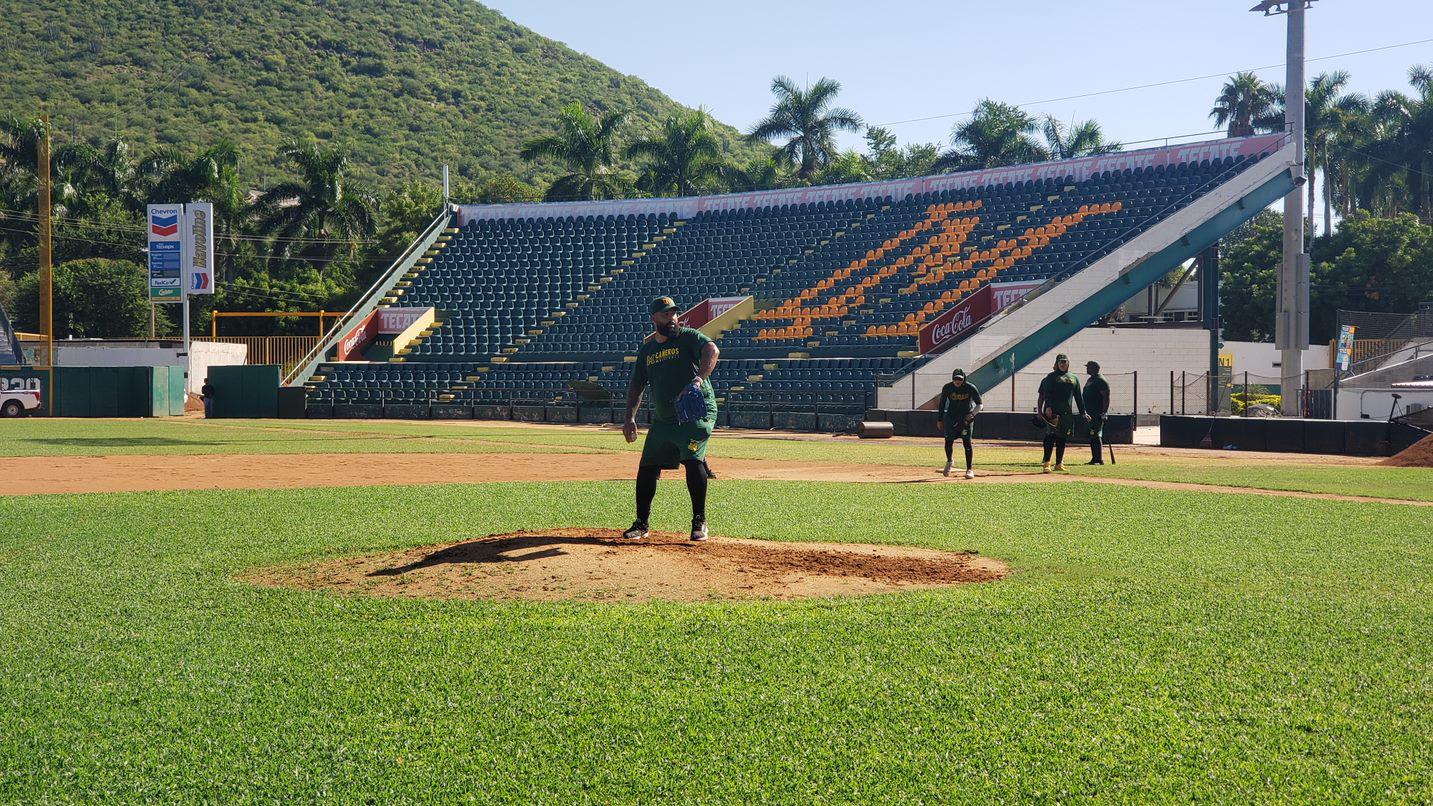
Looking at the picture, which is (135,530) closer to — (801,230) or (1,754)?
(1,754)

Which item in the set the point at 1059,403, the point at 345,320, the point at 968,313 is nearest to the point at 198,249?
the point at 345,320

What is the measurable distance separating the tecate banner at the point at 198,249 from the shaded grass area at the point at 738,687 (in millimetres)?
38022

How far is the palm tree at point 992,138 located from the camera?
64000mm

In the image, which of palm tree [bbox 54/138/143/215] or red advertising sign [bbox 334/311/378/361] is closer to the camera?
red advertising sign [bbox 334/311/378/361]

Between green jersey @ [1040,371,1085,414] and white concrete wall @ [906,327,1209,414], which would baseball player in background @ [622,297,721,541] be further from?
white concrete wall @ [906,327,1209,414]

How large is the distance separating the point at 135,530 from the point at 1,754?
22.2 ft

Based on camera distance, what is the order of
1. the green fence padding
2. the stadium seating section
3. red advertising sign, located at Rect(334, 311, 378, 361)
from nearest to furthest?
the stadium seating section < the green fence padding < red advertising sign, located at Rect(334, 311, 378, 361)

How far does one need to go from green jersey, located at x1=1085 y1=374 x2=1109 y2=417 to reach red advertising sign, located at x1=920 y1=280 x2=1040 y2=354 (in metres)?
16.1

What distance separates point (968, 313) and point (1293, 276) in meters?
10.4

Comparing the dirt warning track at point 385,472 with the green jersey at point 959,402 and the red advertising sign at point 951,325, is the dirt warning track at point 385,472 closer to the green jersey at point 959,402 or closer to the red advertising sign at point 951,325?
the green jersey at point 959,402

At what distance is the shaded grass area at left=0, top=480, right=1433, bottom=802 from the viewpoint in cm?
402

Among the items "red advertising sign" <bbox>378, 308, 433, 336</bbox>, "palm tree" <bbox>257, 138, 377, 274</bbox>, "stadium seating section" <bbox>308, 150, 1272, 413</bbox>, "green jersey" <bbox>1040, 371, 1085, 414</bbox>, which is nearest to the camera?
"green jersey" <bbox>1040, 371, 1085, 414</bbox>

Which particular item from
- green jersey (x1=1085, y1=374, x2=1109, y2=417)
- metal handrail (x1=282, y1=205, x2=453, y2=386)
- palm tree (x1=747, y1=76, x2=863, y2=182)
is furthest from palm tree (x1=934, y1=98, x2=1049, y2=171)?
green jersey (x1=1085, y1=374, x2=1109, y2=417)

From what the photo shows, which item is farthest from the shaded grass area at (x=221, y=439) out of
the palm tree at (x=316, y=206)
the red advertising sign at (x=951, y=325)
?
the palm tree at (x=316, y=206)
